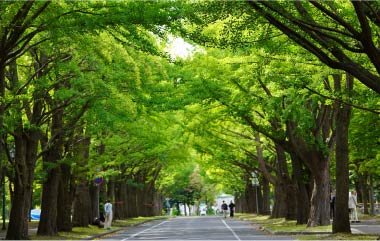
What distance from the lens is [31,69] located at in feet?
78.4

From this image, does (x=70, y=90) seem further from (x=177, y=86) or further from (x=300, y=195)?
(x=300, y=195)

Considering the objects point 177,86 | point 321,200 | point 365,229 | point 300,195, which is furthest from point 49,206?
point 300,195

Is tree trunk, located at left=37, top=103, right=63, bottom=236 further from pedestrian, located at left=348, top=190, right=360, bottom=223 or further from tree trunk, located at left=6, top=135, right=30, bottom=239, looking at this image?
pedestrian, located at left=348, top=190, right=360, bottom=223

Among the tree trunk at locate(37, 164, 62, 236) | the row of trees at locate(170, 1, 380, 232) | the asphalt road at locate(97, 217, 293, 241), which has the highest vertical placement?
the row of trees at locate(170, 1, 380, 232)

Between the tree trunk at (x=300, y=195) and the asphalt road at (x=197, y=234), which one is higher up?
the tree trunk at (x=300, y=195)

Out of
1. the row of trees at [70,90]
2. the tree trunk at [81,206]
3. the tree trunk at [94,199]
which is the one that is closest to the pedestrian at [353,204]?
the row of trees at [70,90]

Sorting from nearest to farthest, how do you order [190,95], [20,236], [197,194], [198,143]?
[20,236] < [190,95] < [198,143] < [197,194]

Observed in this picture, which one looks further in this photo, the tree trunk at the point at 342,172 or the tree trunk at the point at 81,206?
the tree trunk at the point at 81,206

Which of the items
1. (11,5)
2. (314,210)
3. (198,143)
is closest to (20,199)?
(11,5)

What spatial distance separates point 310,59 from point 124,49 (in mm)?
5046

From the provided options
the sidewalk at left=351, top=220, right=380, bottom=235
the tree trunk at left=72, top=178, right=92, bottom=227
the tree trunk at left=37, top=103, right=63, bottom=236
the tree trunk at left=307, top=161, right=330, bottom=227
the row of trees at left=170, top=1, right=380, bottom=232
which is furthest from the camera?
the tree trunk at left=72, top=178, right=92, bottom=227

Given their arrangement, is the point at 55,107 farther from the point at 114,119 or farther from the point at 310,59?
the point at 310,59

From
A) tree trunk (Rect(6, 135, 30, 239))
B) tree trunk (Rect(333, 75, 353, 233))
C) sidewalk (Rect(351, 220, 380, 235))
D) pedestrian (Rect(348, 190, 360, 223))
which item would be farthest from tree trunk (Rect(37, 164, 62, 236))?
pedestrian (Rect(348, 190, 360, 223))

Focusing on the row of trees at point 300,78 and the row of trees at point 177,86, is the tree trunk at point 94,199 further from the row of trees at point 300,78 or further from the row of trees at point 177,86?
the row of trees at point 300,78
